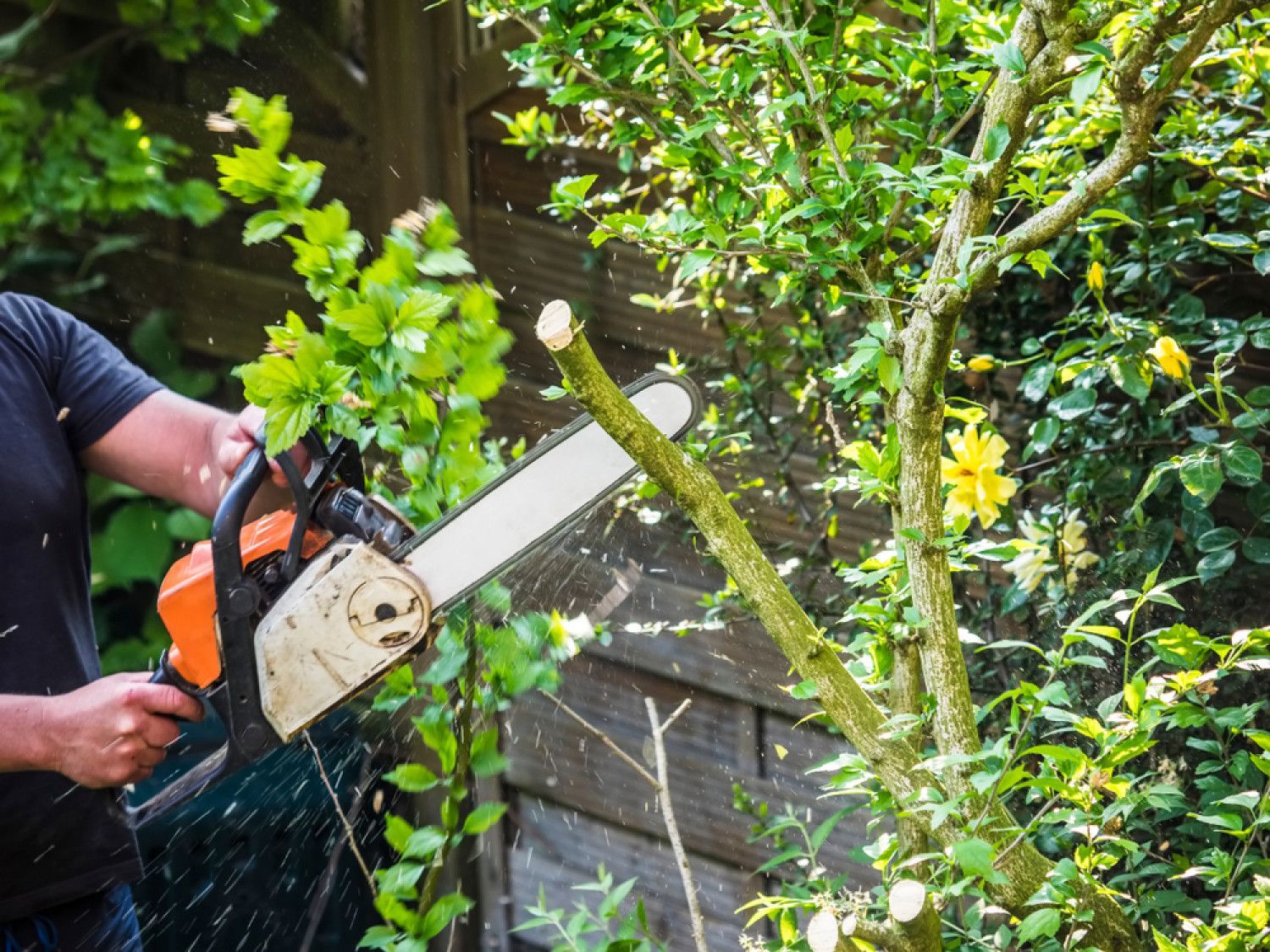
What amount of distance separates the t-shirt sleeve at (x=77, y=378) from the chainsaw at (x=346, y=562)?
548 mm

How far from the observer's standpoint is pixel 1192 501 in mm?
1208

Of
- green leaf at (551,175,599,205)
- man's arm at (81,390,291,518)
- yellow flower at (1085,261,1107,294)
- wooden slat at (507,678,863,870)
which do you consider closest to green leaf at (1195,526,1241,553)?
yellow flower at (1085,261,1107,294)

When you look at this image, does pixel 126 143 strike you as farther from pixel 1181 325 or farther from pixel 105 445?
pixel 1181 325

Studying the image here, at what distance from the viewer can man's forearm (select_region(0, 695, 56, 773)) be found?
1.39 metres

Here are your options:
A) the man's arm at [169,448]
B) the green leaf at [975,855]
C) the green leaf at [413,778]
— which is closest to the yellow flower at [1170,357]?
the green leaf at [975,855]

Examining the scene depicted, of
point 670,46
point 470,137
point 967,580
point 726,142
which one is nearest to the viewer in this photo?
point 670,46

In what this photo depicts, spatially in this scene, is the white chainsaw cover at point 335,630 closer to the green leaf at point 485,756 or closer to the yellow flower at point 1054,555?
the green leaf at point 485,756

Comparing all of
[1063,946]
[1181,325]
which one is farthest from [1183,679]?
[1181,325]

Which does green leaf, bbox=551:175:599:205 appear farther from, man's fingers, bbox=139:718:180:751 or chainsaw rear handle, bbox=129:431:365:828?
man's fingers, bbox=139:718:180:751

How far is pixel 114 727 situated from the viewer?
1.33 meters

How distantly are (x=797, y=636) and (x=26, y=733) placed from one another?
91 centimetres

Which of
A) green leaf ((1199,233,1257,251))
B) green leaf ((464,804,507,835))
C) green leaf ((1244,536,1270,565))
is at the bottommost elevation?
green leaf ((1244,536,1270,565))

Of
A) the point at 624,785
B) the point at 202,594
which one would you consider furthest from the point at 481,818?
the point at 624,785

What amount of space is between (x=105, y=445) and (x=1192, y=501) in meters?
1.35
